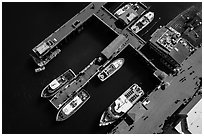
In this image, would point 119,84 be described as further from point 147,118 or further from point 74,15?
point 74,15

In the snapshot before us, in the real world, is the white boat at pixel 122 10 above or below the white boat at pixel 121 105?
above

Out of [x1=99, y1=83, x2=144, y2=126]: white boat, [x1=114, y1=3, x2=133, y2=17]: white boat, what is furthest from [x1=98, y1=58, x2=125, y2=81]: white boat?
[x1=114, y1=3, x2=133, y2=17]: white boat

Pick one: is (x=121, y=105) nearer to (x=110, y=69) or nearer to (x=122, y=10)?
(x=110, y=69)

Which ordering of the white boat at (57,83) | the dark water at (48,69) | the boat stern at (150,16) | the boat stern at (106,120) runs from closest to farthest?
the boat stern at (106,120)
the dark water at (48,69)
the white boat at (57,83)
the boat stern at (150,16)

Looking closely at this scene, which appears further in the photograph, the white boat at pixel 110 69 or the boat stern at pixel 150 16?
the boat stern at pixel 150 16

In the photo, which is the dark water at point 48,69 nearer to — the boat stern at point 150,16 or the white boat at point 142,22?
the boat stern at point 150,16

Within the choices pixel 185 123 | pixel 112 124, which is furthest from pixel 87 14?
pixel 185 123

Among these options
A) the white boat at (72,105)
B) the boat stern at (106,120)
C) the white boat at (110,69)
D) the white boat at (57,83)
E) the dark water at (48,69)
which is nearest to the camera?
the boat stern at (106,120)

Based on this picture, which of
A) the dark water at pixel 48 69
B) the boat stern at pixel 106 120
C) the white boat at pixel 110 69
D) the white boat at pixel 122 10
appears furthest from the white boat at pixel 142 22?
the boat stern at pixel 106 120
